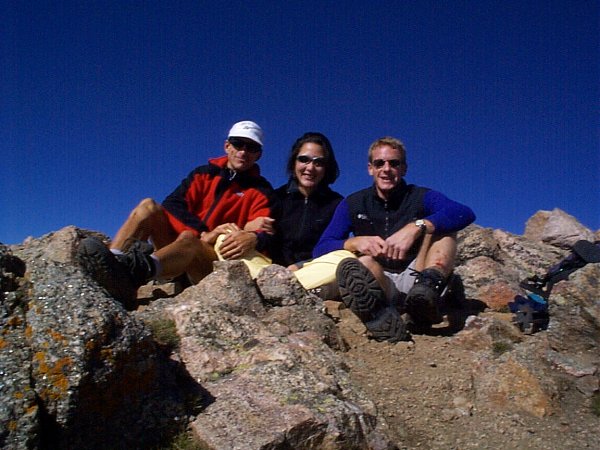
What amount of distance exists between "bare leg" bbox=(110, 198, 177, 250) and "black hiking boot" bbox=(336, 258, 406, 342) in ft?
9.36

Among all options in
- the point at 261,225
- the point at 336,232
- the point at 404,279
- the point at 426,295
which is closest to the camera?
the point at 426,295

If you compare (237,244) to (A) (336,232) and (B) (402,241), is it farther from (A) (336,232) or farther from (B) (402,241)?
(B) (402,241)

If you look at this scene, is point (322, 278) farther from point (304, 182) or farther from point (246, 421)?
point (246, 421)

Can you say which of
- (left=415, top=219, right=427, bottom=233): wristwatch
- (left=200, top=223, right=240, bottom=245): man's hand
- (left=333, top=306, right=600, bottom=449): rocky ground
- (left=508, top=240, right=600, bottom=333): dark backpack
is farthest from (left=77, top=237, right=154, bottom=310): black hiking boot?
(left=508, top=240, right=600, bottom=333): dark backpack

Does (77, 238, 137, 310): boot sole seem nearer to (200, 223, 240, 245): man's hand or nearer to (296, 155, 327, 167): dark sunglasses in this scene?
(200, 223, 240, 245): man's hand

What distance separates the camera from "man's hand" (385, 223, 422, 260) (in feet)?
22.8

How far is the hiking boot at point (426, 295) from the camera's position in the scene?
20.9ft

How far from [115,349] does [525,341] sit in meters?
4.85

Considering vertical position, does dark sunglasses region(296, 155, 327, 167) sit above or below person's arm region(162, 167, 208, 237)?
above

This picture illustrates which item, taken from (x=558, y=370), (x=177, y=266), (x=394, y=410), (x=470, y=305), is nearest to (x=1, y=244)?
(x=177, y=266)

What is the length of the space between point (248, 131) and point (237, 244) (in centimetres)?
197

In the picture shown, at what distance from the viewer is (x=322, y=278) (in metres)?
7.27

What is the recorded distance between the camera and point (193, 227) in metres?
8.14

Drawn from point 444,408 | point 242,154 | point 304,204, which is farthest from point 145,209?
point 444,408
